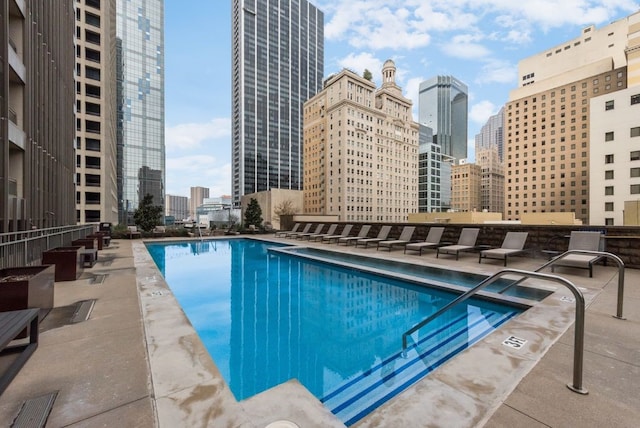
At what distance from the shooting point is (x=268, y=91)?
106 m

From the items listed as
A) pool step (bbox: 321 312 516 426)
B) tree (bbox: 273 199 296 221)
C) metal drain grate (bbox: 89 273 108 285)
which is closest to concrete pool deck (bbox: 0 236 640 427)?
pool step (bbox: 321 312 516 426)

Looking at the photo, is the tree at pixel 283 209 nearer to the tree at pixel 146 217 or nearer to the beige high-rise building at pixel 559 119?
the tree at pixel 146 217

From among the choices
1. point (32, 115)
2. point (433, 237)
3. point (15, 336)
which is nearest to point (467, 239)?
point (433, 237)

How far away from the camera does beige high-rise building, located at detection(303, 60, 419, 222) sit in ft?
215

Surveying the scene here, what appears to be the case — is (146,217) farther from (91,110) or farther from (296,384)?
(91,110)

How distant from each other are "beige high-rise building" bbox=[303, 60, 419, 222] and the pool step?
194ft

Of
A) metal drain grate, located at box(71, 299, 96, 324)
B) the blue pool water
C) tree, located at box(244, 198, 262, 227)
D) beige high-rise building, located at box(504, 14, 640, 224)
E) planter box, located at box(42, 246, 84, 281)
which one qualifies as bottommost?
the blue pool water

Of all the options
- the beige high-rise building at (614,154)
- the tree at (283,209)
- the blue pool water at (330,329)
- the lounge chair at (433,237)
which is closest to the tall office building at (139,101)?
the tree at (283,209)

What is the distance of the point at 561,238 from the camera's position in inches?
371

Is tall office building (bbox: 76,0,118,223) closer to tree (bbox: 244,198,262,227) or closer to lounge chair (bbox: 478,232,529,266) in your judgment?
tree (bbox: 244,198,262,227)

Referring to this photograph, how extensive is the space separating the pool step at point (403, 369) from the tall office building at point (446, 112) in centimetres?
19569

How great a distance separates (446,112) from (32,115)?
209m

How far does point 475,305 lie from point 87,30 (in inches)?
1990

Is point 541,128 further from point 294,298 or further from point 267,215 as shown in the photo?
point 294,298
